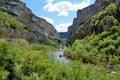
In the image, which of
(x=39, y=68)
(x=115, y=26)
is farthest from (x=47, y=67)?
(x=115, y=26)

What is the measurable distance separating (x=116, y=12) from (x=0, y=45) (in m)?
99.0

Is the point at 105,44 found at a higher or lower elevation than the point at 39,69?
higher

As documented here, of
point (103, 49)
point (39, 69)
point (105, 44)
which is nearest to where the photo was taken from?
point (39, 69)

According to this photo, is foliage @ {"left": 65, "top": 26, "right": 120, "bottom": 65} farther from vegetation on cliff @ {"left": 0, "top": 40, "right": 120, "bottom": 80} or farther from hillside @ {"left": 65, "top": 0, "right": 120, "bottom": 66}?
vegetation on cliff @ {"left": 0, "top": 40, "right": 120, "bottom": 80}

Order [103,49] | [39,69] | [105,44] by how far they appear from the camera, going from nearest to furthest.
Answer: [39,69], [103,49], [105,44]

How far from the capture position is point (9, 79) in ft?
217

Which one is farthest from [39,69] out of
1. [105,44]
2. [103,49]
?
[105,44]

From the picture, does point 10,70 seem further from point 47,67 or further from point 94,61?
point 94,61

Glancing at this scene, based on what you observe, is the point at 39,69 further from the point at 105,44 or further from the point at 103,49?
the point at 105,44

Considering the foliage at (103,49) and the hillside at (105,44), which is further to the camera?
the foliage at (103,49)

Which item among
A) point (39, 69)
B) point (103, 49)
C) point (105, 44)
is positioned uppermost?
point (105, 44)

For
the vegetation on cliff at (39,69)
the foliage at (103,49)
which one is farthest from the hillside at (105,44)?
the vegetation on cliff at (39,69)

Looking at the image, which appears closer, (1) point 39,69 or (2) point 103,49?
(1) point 39,69

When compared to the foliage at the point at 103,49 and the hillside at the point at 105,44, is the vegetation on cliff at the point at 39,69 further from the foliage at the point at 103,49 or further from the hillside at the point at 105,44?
the foliage at the point at 103,49
